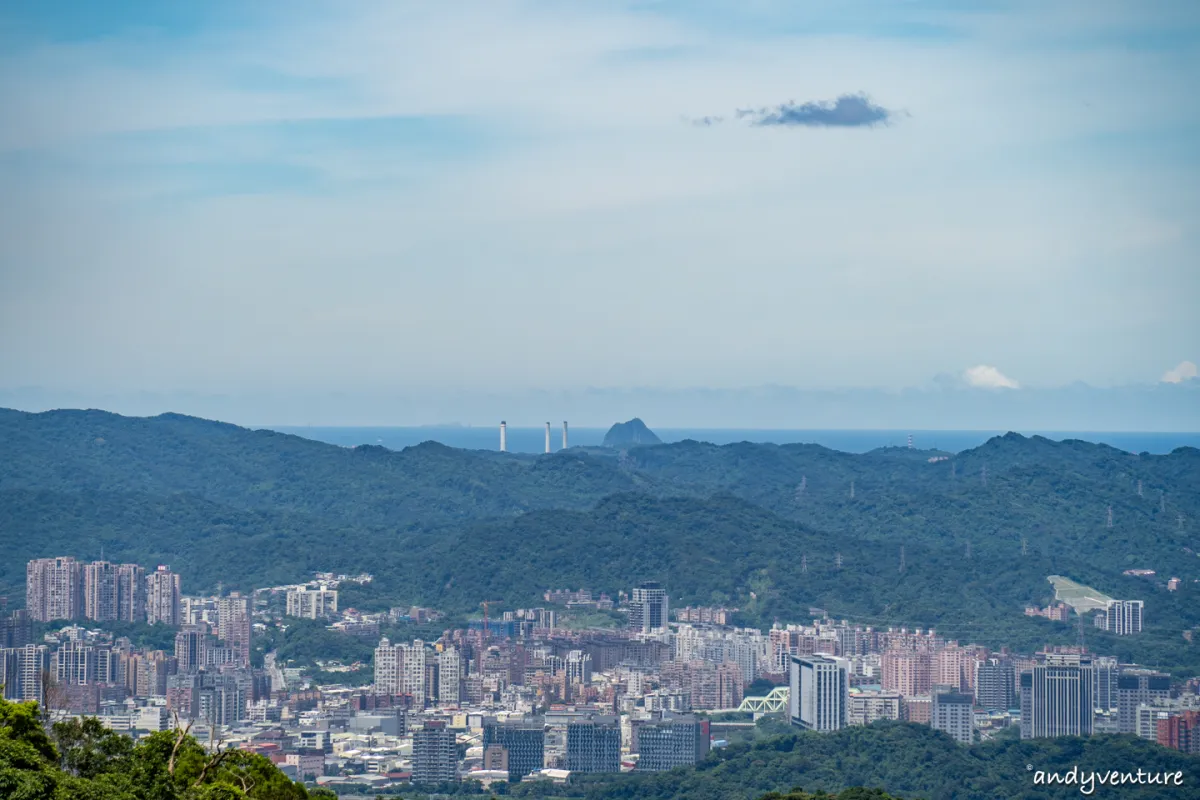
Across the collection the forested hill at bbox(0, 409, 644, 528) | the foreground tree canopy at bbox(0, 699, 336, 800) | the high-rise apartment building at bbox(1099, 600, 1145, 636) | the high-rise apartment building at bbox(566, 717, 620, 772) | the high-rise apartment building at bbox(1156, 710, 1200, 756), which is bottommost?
the high-rise apartment building at bbox(566, 717, 620, 772)

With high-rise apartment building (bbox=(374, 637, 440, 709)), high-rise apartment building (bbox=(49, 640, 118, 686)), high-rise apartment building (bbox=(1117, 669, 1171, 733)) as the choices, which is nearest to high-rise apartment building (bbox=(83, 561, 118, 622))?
high-rise apartment building (bbox=(49, 640, 118, 686))

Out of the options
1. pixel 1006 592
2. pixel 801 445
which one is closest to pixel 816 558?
pixel 1006 592

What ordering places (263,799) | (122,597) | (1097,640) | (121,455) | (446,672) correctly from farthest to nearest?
1. (121,455)
2. (122,597)
3. (1097,640)
4. (446,672)
5. (263,799)

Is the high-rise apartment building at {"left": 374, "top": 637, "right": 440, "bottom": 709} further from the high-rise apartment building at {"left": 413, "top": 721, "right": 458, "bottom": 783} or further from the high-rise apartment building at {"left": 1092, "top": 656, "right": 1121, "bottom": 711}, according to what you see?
the high-rise apartment building at {"left": 1092, "top": 656, "right": 1121, "bottom": 711}

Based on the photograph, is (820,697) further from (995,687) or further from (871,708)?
(995,687)

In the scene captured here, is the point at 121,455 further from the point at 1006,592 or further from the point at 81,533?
the point at 1006,592

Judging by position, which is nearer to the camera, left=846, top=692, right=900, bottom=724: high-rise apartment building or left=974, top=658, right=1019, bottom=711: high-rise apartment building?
left=846, top=692, right=900, bottom=724: high-rise apartment building
